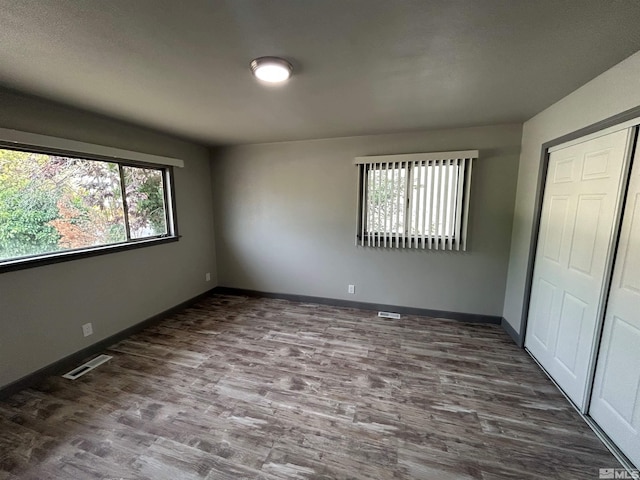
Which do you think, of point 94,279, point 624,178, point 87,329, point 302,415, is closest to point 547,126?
point 624,178

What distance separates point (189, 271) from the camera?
3.82 m

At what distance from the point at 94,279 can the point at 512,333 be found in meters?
4.42

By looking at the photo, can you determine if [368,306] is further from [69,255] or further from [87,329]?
[69,255]

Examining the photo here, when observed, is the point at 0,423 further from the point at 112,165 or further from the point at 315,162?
the point at 315,162

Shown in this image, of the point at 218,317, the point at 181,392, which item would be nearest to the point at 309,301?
the point at 218,317

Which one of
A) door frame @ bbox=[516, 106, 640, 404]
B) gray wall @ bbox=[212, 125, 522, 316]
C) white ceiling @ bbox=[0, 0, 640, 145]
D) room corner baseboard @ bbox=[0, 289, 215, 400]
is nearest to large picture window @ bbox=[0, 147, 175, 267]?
white ceiling @ bbox=[0, 0, 640, 145]

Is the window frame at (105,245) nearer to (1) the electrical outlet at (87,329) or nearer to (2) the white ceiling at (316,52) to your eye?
(2) the white ceiling at (316,52)

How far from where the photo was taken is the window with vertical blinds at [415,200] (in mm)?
3068

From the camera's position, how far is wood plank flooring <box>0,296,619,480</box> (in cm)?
149

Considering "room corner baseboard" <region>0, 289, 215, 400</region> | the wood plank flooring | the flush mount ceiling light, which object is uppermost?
the flush mount ceiling light

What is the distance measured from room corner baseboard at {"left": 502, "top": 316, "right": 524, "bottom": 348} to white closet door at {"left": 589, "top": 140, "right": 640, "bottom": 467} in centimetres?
101

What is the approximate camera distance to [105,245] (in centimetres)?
275

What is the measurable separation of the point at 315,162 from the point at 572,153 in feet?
8.57

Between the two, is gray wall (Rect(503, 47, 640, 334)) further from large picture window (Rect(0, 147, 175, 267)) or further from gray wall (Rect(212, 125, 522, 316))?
large picture window (Rect(0, 147, 175, 267))
